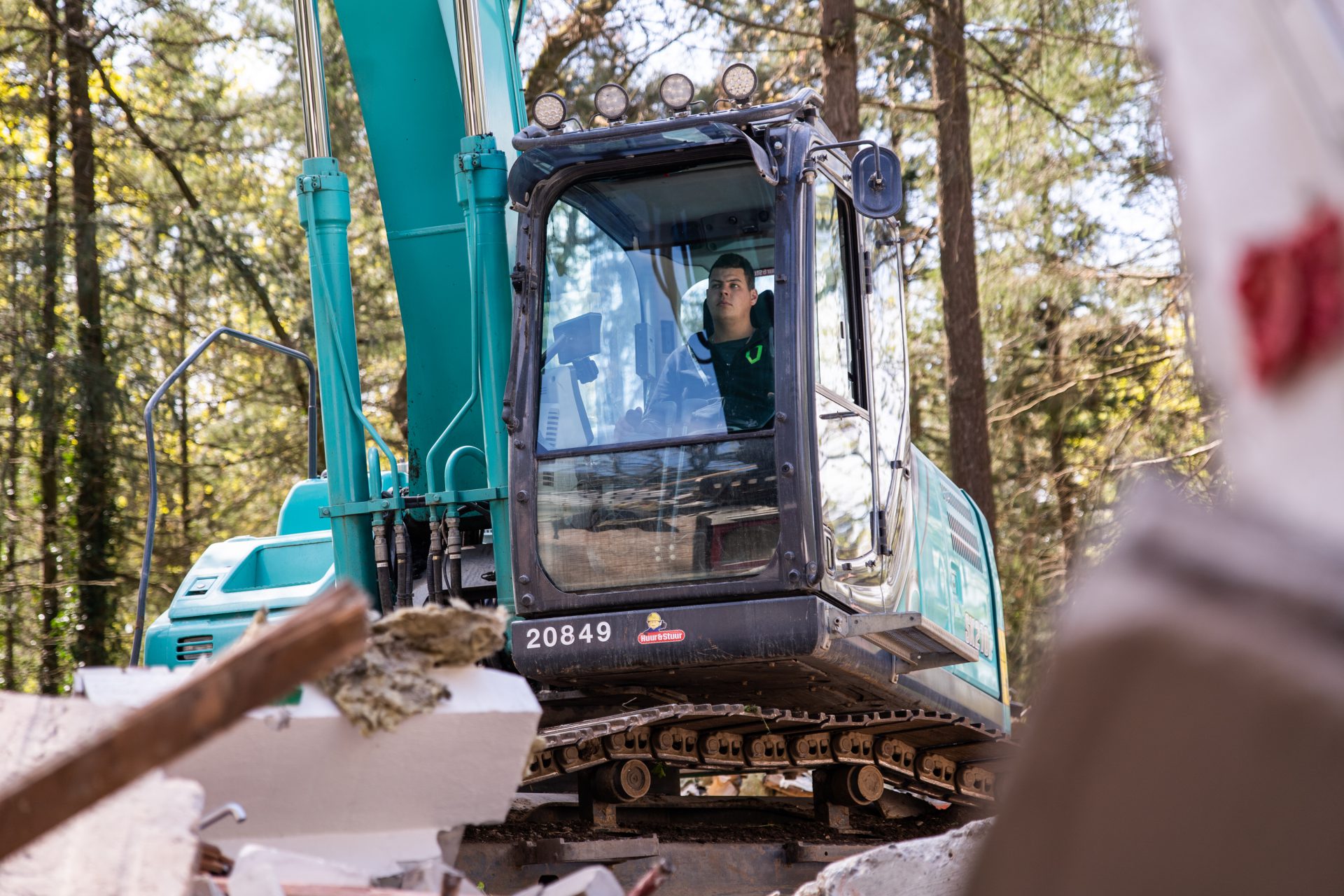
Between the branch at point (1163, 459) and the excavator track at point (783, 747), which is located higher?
the branch at point (1163, 459)

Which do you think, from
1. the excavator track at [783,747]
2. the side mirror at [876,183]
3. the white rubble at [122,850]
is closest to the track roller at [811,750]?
the excavator track at [783,747]

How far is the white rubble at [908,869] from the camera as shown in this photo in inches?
162

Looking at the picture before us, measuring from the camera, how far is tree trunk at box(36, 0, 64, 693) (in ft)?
48.3

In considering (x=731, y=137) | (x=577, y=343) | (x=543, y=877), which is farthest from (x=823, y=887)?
(x=731, y=137)

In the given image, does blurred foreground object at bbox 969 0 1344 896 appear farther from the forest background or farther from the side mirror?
the forest background

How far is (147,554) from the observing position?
646cm

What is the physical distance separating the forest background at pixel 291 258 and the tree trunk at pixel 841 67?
9 centimetres

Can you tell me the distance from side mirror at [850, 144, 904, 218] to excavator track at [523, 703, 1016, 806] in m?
2.19

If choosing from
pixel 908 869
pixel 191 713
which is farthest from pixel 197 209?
pixel 191 713

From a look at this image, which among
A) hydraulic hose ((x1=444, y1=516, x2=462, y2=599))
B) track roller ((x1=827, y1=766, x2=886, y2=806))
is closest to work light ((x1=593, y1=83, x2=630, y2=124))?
hydraulic hose ((x1=444, y1=516, x2=462, y2=599))

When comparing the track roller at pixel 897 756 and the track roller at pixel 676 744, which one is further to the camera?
the track roller at pixel 897 756

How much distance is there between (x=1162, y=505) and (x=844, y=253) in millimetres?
5175

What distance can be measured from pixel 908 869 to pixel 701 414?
205 centimetres

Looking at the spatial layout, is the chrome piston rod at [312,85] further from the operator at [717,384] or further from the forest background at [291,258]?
the forest background at [291,258]
